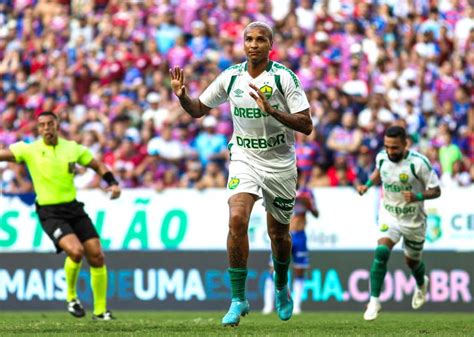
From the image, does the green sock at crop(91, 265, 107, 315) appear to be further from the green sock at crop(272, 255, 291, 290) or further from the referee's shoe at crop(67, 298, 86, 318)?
the green sock at crop(272, 255, 291, 290)

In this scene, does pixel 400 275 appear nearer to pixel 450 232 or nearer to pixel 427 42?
pixel 450 232

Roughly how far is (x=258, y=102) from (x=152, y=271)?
9.76m

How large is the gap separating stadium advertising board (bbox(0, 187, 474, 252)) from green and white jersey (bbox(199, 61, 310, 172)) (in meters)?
8.15

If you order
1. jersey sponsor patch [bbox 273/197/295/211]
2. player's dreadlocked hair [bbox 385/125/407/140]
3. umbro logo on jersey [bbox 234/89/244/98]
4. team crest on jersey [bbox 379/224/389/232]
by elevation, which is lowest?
team crest on jersey [bbox 379/224/389/232]

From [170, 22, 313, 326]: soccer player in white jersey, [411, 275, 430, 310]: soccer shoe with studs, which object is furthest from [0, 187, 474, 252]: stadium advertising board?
[170, 22, 313, 326]: soccer player in white jersey

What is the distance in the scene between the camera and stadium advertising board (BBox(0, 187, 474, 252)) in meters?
20.1

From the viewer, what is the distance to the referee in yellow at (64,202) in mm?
15125

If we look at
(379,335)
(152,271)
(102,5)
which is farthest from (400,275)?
(102,5)

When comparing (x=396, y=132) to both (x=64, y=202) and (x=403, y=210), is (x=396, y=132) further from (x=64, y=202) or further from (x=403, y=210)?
(x=64, y=202)

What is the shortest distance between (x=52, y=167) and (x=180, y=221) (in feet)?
17.8

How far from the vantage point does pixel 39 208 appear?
1542 cm

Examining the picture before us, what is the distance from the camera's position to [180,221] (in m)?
20.5

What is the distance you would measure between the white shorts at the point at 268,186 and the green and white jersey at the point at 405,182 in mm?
3664

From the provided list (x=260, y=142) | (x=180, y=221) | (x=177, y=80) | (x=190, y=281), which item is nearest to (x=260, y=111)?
(x=260, y=142)
